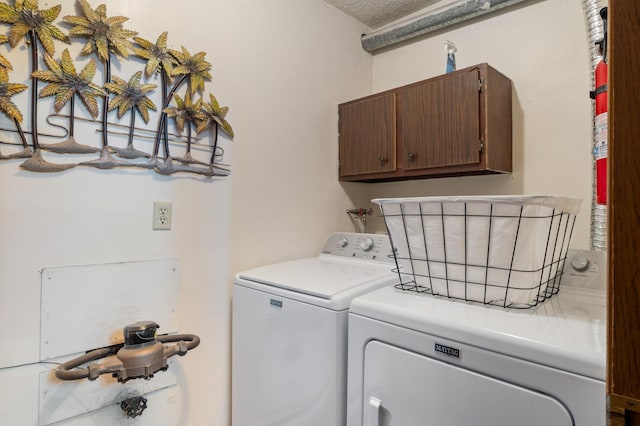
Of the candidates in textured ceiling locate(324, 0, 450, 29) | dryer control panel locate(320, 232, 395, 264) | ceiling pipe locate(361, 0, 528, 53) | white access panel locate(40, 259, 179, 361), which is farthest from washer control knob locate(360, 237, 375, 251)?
textured ceiling locate(324, 0, 450, 29)

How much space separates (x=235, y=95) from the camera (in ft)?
5.48

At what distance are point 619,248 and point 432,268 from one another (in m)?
0.64

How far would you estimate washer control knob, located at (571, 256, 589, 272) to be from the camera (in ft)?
3.94

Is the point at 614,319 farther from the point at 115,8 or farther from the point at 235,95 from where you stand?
the point at 115,8

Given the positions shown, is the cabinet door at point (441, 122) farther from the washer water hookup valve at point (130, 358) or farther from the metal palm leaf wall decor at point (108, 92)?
the washer water hookup valve at point (130, 358)

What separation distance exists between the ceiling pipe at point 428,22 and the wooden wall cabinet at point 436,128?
44 cm

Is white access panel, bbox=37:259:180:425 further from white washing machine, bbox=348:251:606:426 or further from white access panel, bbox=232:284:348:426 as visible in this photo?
white washing machine, bbox=348:251:606:426

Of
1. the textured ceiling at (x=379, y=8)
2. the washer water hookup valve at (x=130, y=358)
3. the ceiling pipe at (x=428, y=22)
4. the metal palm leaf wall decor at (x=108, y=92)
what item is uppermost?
the textured ceiling at (x=379, y=8)

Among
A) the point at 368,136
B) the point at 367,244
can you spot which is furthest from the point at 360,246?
the point at 368,136

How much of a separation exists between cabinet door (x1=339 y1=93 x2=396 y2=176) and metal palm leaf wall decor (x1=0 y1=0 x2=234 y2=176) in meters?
0.83

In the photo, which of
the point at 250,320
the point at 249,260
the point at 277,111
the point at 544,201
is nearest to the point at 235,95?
the point at 277,111

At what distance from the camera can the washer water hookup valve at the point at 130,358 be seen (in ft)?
3.68

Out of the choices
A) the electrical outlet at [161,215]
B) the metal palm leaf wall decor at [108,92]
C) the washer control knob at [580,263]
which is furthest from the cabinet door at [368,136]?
the electrical outlet at [161,215]

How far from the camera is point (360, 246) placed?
6.08 feet
